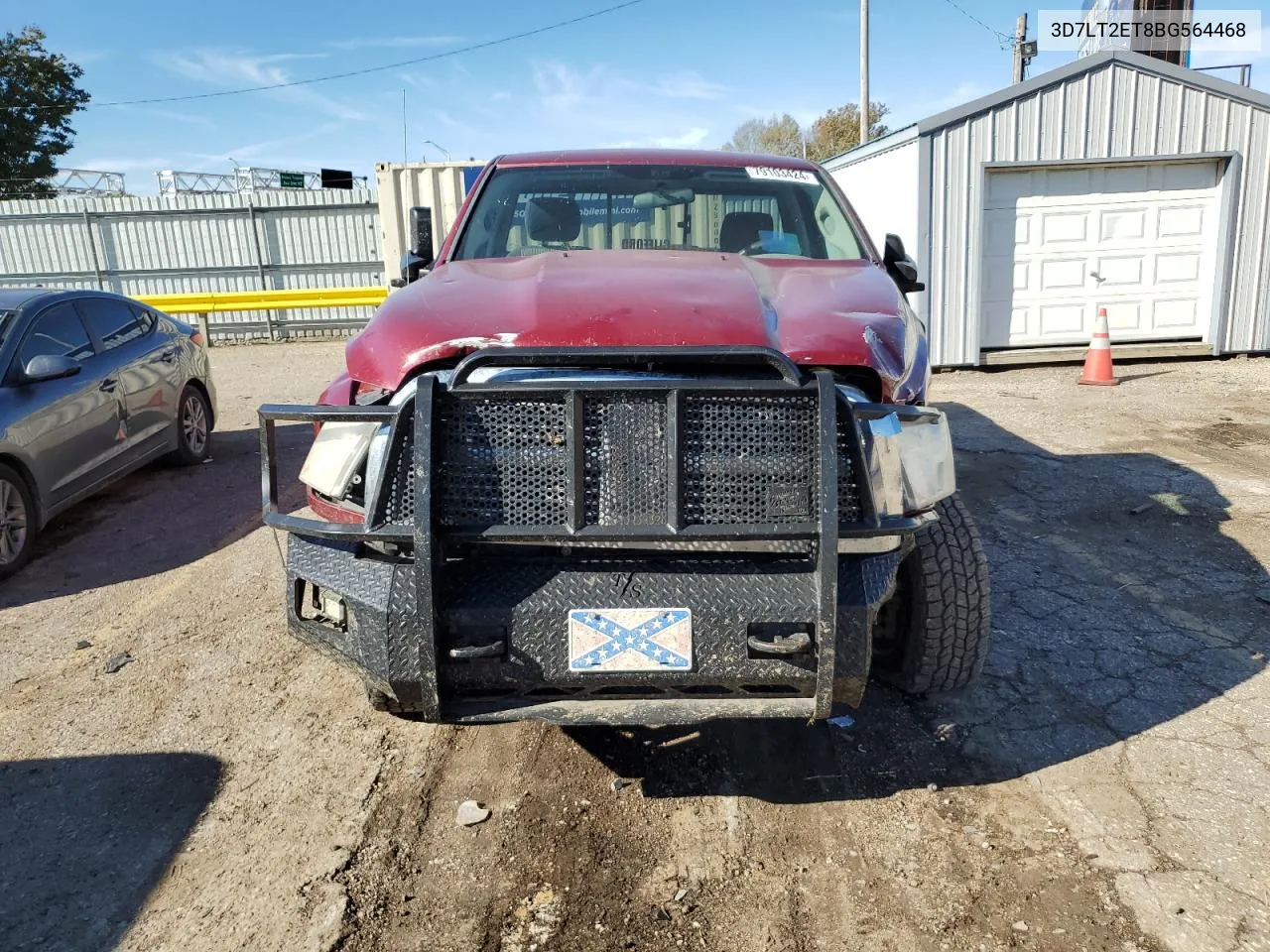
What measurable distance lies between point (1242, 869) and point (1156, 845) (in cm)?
20

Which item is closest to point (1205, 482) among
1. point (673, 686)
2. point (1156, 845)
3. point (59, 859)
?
point (1156, 845)

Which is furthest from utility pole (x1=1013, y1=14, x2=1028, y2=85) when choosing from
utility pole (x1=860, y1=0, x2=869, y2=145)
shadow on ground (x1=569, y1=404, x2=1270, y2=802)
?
shadow on ground (x1=569, y1=404, x2=1270, y2=802)

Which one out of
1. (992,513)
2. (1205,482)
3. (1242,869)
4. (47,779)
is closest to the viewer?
(1242,869)

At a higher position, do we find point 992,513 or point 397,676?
point 397,676

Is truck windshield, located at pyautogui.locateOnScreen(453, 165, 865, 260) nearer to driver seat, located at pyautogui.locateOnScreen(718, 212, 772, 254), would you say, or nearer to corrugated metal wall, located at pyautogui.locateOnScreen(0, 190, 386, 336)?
driver seat, located at pyautogui.locateOnScreen(718, 212, 772, 254)

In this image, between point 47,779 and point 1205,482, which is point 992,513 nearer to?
point 1205,482

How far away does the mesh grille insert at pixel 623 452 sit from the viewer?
233cm

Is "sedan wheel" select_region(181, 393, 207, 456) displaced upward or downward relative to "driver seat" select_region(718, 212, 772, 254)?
downward

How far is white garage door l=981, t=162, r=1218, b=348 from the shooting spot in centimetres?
1159

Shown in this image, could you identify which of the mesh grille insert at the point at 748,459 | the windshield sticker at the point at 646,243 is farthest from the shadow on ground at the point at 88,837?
the windshield sticker at the point at 646,243

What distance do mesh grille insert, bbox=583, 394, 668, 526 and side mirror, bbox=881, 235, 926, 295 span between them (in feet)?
6.47

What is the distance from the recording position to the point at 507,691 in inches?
92.3

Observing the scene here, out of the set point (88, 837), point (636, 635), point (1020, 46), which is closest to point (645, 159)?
point (636, 635)

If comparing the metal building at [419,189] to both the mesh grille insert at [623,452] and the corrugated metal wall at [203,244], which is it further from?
the mesh grille insert at [623,452]
